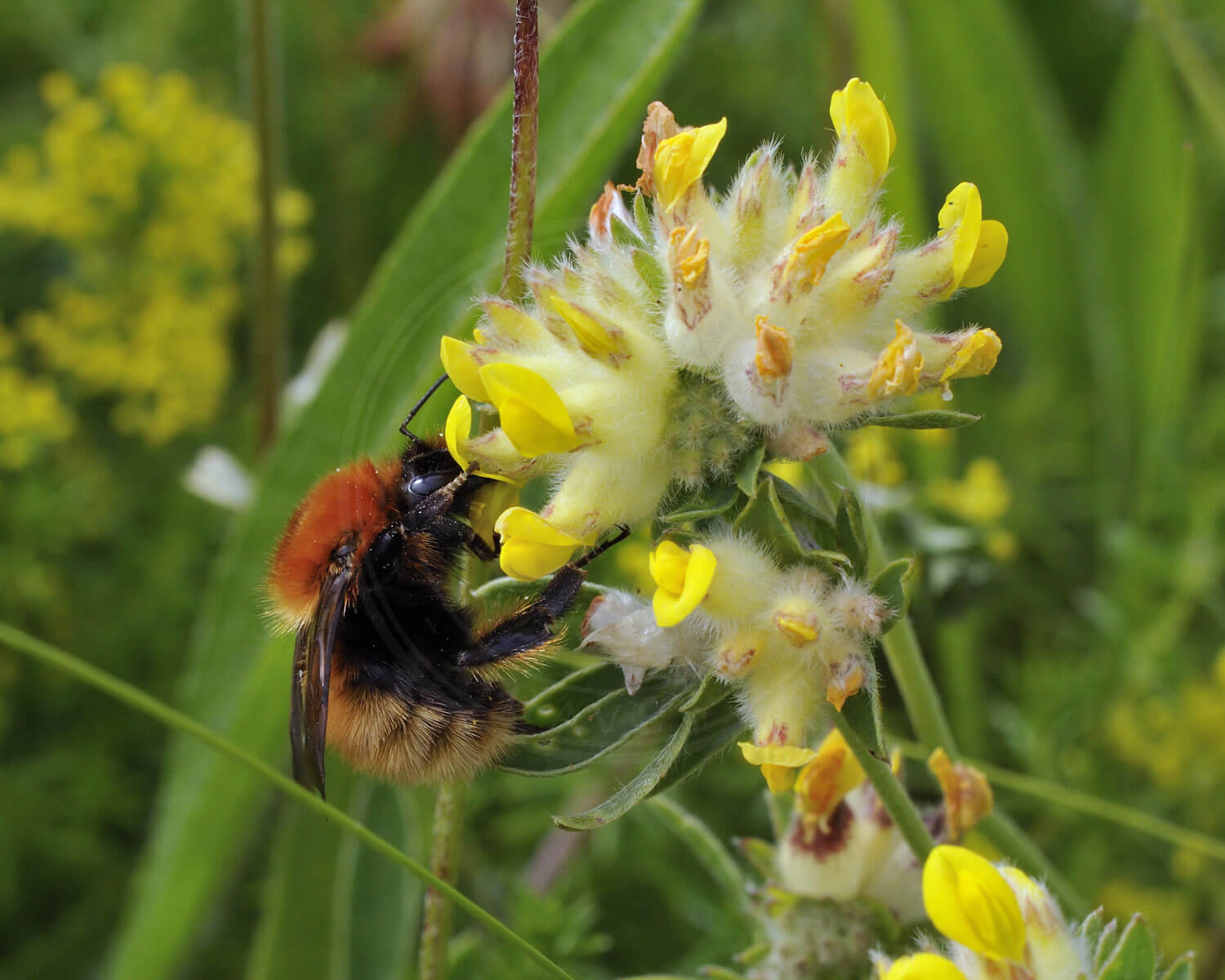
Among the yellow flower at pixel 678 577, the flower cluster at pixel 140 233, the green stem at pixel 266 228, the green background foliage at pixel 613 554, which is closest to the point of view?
the yellow flower at pixel 678 577

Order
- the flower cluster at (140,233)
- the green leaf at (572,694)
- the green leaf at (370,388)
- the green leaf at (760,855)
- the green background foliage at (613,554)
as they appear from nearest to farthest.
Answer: the green leaf at (572,694), the green leaf at (760,855), the green leaf at (370,388), the green background foliage at (613,554), the flower cluster at (140,233)

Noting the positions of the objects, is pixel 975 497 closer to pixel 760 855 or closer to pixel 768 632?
pixel 760 855

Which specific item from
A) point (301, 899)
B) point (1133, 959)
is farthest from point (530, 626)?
point (301, 899)

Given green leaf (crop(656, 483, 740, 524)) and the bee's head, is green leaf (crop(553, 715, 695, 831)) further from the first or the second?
the bee's head

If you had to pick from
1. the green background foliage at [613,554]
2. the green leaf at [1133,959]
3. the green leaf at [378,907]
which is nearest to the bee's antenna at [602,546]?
the green background foliage at [613,554]

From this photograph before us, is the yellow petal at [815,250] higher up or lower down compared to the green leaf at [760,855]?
higher up

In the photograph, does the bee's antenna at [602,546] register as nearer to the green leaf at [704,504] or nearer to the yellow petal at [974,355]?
the green leaf at [704,504]

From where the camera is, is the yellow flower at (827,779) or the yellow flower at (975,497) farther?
the yellow flower at (975,497)
